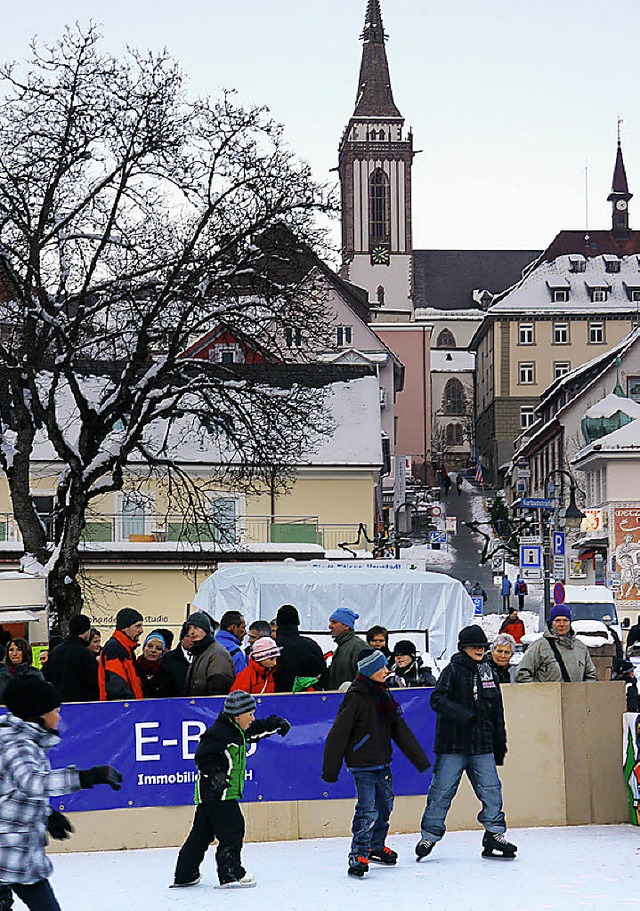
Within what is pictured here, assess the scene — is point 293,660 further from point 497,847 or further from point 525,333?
point 525,333

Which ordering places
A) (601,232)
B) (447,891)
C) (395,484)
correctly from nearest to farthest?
(447,891), (395,484), (601,232)

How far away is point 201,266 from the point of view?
28.0 m

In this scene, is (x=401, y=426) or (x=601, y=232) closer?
(x=401, y=426)

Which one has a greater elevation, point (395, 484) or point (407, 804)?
point (395, 484)

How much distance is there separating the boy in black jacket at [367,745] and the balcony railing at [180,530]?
2698 cm

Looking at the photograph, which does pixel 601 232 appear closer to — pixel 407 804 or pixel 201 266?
pixel 201 266

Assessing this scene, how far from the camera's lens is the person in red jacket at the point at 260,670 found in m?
11.9

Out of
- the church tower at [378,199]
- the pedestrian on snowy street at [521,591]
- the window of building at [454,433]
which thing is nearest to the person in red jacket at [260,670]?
the pedestrian on snowy street at [521,591]

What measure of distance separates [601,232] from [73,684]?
385ft

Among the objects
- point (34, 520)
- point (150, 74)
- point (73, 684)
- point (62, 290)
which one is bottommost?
point (73, 684)

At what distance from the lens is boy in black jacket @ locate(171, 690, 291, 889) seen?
9.90 meters

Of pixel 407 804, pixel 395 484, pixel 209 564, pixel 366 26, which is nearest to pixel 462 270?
pixel 366 26

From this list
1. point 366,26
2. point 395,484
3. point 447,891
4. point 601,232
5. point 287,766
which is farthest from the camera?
point 366,26

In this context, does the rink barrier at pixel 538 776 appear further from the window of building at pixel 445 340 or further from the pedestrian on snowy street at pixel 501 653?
the window of building at pixel 445 340
